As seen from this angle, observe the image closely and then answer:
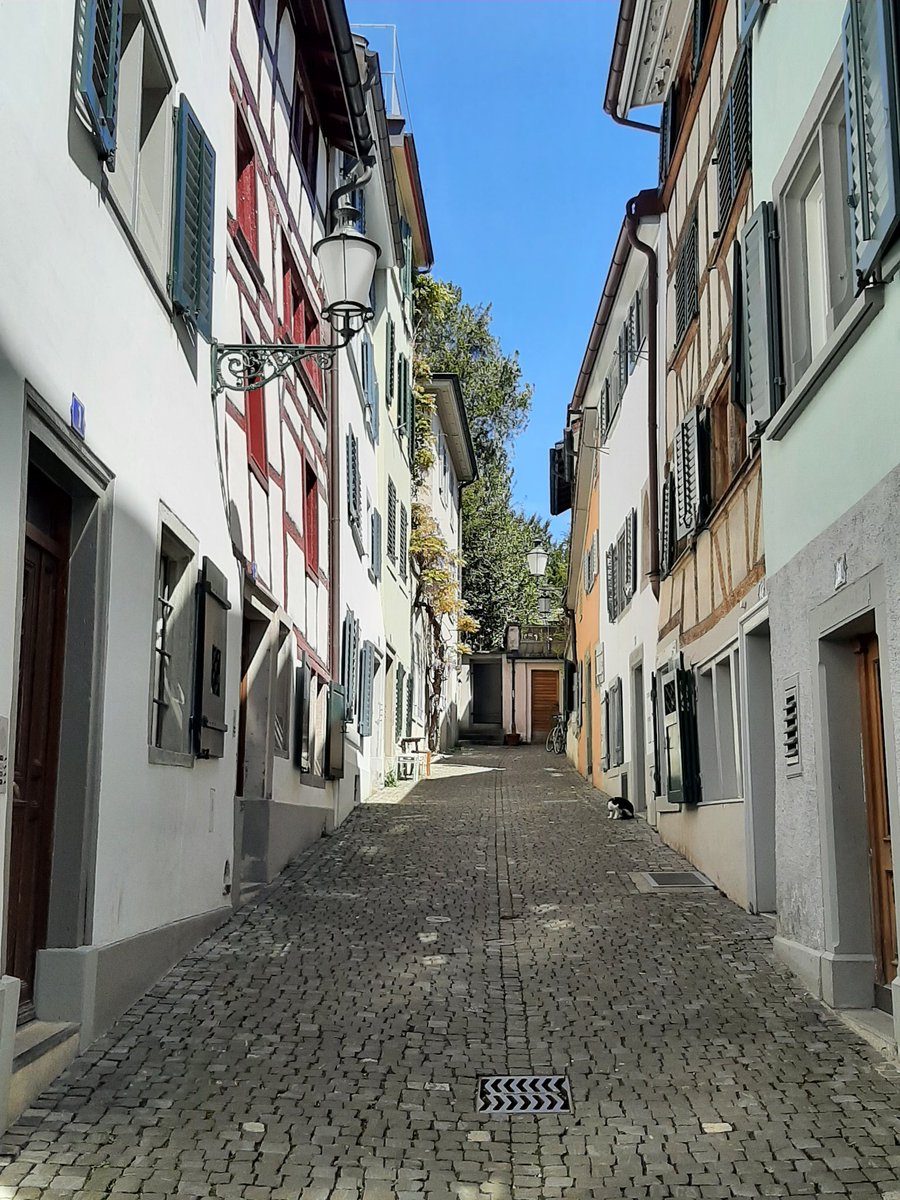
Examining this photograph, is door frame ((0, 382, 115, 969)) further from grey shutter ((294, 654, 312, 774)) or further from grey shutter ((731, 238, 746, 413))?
grey shutter ((294, 654, 312, 774))

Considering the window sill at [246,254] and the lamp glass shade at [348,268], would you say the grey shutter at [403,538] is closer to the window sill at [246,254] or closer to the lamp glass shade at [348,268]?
the window sill at [246,254]

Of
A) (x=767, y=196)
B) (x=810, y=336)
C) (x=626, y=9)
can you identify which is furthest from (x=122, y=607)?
(x=626, y=9)

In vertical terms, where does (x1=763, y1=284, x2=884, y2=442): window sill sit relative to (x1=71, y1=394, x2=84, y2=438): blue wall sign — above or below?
above

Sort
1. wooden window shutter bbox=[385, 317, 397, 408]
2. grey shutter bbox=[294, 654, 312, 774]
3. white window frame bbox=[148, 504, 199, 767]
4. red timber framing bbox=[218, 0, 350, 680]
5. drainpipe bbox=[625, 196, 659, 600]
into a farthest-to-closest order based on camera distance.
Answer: wooden window shutter bbox=[385, 317, 397, 408] < drainpipe bbox=[625, 196, 659, 600] < grey shutter bbox=[294, 654, 312, 774] < red timber framing bbox=[218, 0, 350, 680] < white window frame bbox=[148, 504, 199, 767]

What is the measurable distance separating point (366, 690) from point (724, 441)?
305 inches

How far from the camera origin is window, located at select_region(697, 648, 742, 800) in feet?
32.2

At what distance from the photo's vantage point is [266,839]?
33.8 feet

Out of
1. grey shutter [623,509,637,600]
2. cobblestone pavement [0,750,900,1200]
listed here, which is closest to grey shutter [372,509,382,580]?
grey shutter [623,509,637,600]

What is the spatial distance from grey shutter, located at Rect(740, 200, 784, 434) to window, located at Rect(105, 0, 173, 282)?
3.49m

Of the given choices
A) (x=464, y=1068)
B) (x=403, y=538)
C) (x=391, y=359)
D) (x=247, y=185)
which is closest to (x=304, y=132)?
(x=247, y=185)

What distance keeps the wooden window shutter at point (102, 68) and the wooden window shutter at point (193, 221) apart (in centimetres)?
128

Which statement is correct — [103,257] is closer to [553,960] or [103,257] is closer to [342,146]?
[553,960]

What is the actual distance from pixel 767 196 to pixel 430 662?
65.8ft

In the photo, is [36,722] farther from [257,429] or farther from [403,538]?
[403,538]
